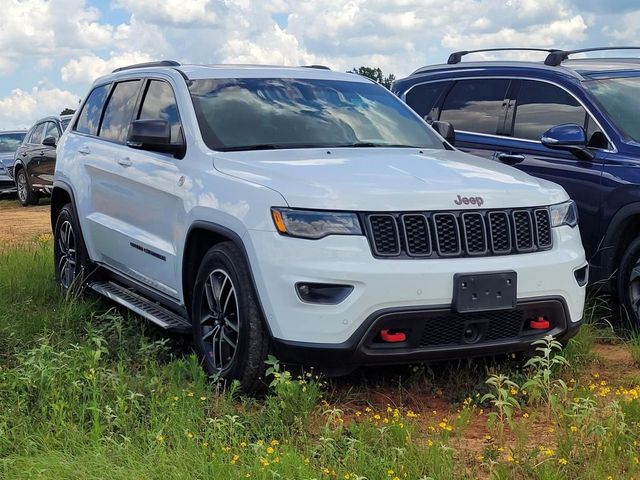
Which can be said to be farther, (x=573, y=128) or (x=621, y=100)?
(x=621, y=100)

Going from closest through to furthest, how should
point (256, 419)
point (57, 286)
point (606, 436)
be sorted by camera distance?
point (606, 436), point (256, 419), point (57, 286)

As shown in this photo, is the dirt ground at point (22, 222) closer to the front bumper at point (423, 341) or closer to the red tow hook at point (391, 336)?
the front bumper at point (423, 341)

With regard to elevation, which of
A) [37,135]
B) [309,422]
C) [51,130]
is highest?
[309,422]

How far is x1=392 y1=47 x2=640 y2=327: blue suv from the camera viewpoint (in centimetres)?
624

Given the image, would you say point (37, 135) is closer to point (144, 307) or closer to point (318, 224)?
point (144, 307)

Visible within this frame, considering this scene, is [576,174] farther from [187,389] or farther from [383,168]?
[187,389]

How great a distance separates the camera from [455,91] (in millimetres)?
7844

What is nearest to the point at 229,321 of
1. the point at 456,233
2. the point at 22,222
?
the point at 456,233

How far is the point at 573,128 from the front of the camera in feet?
21.1

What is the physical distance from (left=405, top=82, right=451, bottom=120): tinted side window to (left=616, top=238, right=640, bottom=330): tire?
235cm

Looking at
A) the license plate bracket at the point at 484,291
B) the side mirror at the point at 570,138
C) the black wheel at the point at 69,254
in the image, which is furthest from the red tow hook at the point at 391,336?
the black wheel at the point at 69,254

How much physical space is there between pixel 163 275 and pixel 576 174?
9.42ft

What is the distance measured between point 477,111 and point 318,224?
11.4 feet

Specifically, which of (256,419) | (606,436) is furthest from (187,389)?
(606,436)
